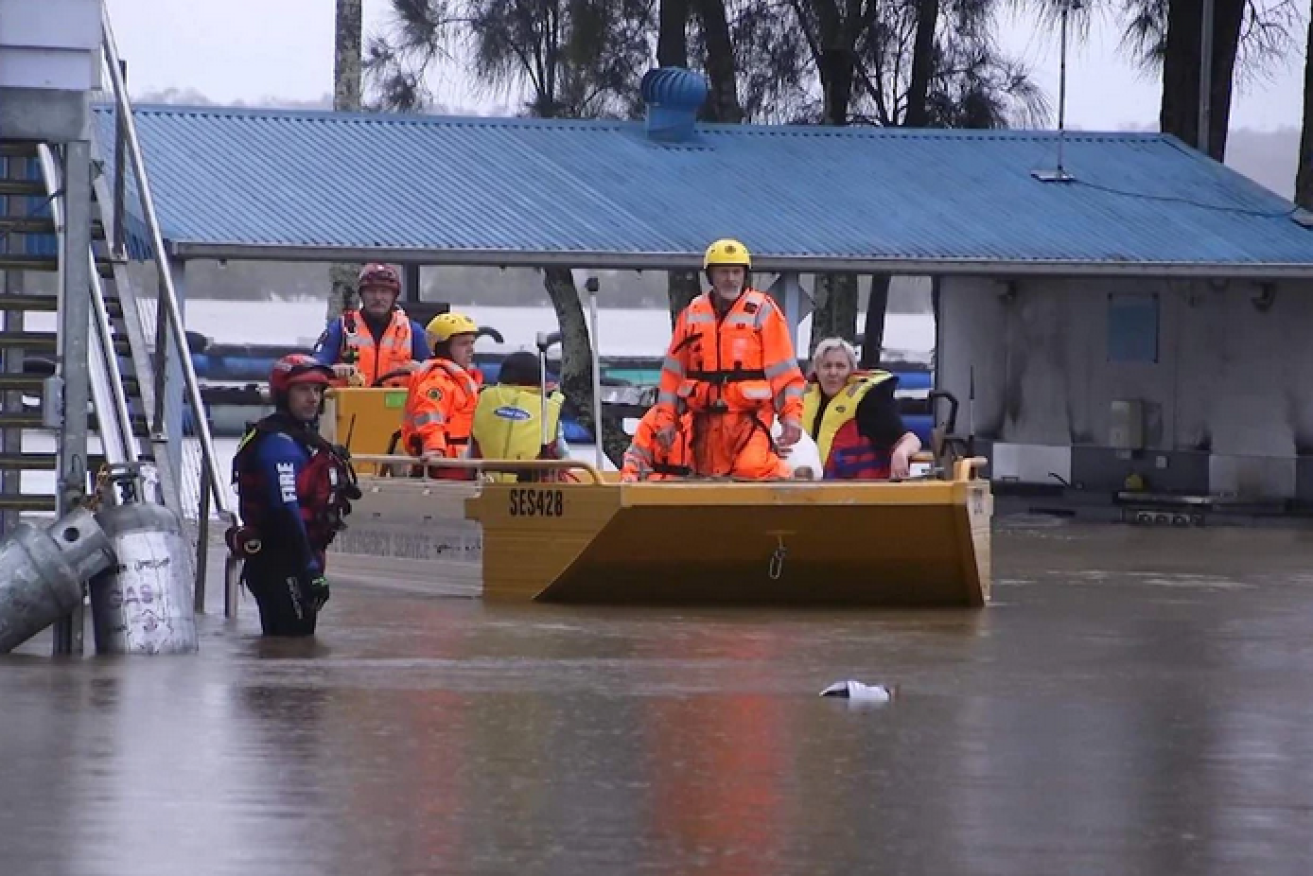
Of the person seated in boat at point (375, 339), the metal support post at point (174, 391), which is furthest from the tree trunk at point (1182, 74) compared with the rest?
the person seated in boat at point (375, 339)

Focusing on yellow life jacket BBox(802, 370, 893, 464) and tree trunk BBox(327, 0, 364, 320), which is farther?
tree trunk BBox(327, 0, 364, 320)

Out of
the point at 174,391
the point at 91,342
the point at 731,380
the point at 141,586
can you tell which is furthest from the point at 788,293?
the point at 141,586

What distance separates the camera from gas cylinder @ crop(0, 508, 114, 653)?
44.9 ft

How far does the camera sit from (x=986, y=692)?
43.3 feet

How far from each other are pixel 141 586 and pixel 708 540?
416cm

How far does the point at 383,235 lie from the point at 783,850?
17220 mm

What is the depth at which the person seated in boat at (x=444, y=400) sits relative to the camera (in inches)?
742

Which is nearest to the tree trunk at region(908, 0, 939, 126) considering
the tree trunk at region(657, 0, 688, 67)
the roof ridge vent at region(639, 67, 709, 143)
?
the tree trunk at region(657, 0, 688, 67)

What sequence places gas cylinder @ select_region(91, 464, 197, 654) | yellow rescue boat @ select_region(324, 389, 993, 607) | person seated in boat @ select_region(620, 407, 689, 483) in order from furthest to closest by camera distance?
1. person seated in boat @ select_region(620, 407, 689, 483)
2. yellow rescue boat @ select_region(324, 389, 993, 607)
3. gas cylinder @ select_region(91, 464, 197, 654)

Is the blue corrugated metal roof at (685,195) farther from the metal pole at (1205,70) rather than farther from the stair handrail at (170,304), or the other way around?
the stair handrail at (170,304)

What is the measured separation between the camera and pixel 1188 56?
3494 cm

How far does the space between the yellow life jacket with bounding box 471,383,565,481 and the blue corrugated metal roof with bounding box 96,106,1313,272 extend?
648cm

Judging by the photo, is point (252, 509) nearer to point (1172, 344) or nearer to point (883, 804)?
point (883, 804)

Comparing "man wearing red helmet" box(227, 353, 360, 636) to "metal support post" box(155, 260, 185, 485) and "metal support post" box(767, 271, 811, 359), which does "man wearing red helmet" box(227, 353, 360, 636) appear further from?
"metal support post" box(767, 271, 811, 359)
